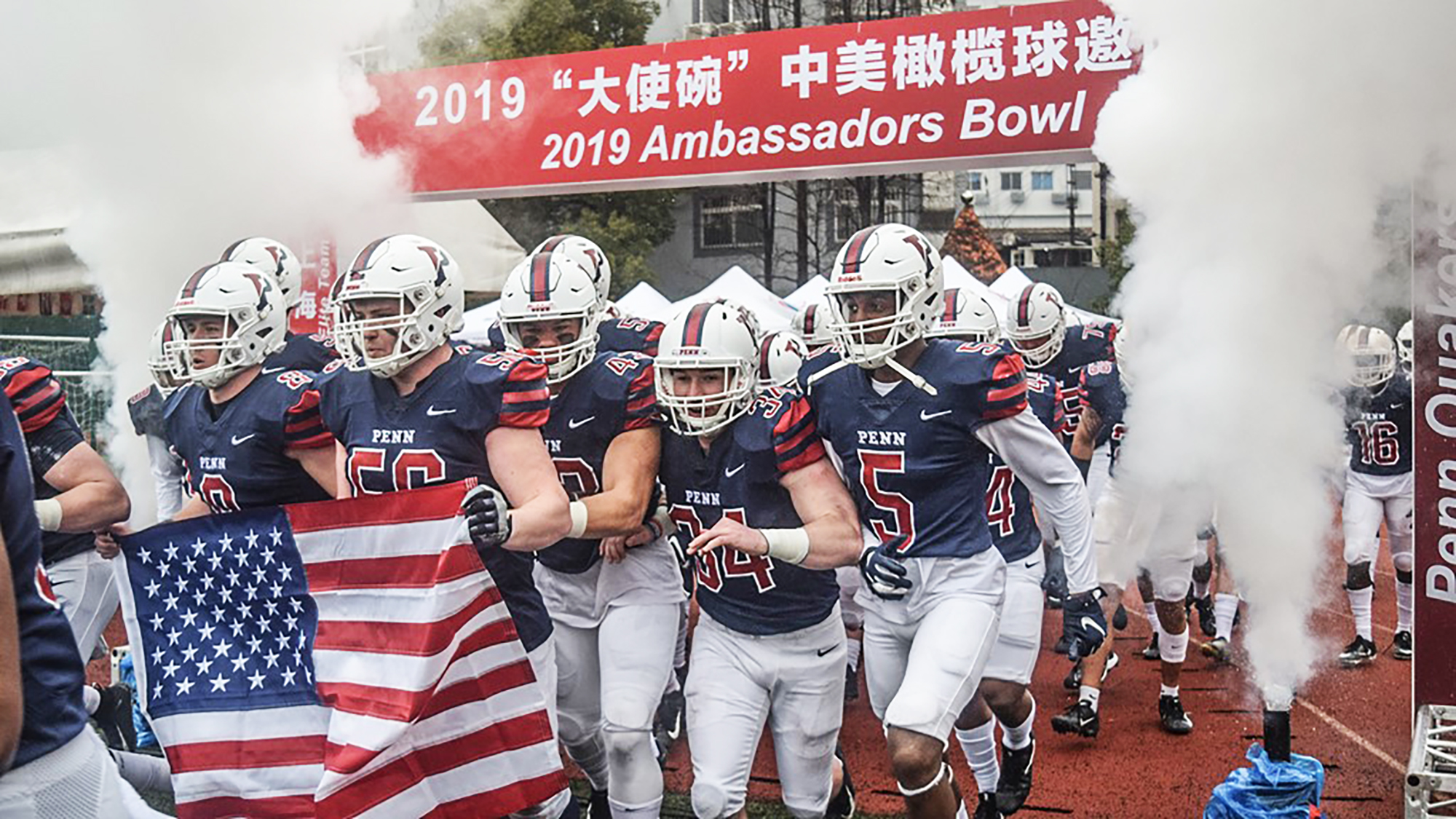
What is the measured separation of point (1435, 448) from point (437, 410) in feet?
11.3

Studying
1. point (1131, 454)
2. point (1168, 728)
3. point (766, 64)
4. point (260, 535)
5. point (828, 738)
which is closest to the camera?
point (260, 535)

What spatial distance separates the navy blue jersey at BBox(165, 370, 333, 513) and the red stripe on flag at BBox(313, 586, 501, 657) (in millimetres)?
570

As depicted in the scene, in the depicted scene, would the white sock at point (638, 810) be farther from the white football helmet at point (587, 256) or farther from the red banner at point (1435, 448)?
the red banner at point (1435, 448)

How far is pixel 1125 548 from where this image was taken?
684 centimetres

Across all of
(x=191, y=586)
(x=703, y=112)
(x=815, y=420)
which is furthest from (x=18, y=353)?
(x=815, y=420)

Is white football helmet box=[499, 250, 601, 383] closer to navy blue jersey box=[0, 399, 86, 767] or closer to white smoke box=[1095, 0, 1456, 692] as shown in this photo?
white smoke box=[1095, 0, 1456, 692]

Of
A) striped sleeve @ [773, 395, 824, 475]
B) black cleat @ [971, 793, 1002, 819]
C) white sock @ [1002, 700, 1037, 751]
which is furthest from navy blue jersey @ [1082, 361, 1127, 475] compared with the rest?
striped sleeve @ [773, 395, 824, 475]

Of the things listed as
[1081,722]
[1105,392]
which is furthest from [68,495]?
[1105,392]

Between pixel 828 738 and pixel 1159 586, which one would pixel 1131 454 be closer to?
pixel 1159 586

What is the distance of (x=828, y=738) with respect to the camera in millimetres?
4297

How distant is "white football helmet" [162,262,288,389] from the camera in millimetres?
4473

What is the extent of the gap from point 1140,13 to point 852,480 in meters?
2.30

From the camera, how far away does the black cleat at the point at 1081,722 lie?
241 inches

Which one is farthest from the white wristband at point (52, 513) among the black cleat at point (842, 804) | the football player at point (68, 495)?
the black cleat at point (842, 804)
